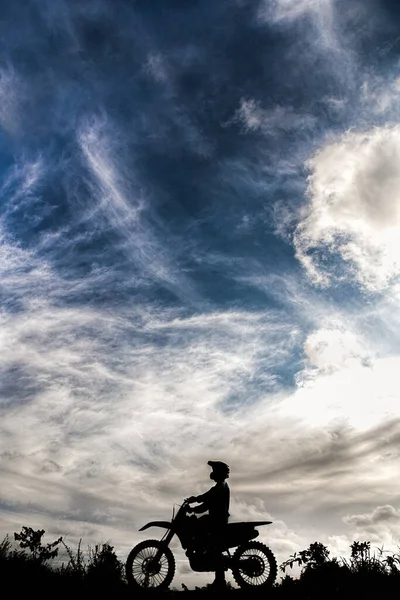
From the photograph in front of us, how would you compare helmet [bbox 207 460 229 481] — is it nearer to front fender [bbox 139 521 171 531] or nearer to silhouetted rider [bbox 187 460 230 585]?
silhouetted rider [bbox 187 460 230 585]

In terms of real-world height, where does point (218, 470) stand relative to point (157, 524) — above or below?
above

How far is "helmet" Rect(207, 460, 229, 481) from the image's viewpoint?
10625 millimetres

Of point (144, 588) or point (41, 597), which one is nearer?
point (41, 597)

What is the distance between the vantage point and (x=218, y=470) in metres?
10.7

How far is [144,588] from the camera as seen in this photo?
955 centimetres

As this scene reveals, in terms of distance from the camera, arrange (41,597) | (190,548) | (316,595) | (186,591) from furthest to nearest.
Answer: (190,548), (186,591), (316,595), (41,597)

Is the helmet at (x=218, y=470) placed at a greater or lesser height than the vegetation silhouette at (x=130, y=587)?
greater

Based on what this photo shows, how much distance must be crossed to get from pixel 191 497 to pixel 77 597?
11.0 feet

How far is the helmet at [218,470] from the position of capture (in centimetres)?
1062

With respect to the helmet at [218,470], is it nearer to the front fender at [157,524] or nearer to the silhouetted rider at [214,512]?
the silhouetted rider at [214,512]

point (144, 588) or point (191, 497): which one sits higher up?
point (191, 497)

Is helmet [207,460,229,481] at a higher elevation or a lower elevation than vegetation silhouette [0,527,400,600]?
higher

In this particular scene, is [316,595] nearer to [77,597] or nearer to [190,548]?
[190,548]

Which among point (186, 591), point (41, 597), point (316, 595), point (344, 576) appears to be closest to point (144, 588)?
point (186, 591)
